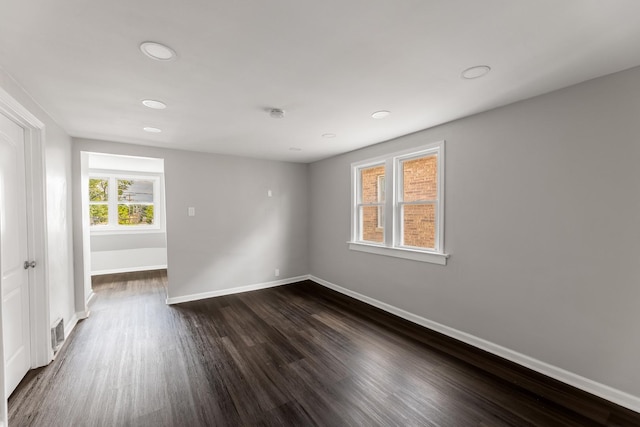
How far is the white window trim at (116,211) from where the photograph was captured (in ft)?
19.0

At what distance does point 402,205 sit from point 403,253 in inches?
25.4

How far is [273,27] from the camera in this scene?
143 centimetres

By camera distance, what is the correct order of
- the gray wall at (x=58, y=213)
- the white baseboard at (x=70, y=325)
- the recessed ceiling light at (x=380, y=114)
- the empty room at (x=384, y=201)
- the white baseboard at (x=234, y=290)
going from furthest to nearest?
1. the white baseboard at (x=234, y=290)
2. the white baseboard at (x=70, y=325)
3. the recessed ceiling light at (x=380, y=114)
4. the gray wall at (x=58, y=213)
5. the empty room at (x=384, y=201)

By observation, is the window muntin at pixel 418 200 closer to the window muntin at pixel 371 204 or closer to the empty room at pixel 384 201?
the empty room at pixel 384 201

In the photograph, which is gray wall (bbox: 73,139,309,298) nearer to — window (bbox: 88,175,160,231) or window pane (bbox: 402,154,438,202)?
window pane (bbox: 402,154,438,202)

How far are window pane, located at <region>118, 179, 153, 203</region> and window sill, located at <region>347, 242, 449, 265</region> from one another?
5.03 metres

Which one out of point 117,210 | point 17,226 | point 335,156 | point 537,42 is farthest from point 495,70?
point 117,210

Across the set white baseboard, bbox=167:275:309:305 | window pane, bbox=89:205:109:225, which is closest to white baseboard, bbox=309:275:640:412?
white baseboard, bbox=167:275:309:305

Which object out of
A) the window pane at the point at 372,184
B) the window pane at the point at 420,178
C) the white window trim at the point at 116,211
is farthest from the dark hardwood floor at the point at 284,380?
the white window trim at the point at 116,211

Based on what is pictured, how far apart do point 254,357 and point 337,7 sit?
282cm

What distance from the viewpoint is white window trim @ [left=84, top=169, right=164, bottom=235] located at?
19.0ft

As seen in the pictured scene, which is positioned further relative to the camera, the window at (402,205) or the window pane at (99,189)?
the window pane at (99,189)

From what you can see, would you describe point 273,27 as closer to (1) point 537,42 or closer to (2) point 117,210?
(1) point 537,42

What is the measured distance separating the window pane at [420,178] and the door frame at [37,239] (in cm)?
381
